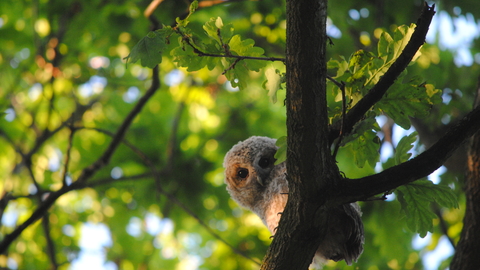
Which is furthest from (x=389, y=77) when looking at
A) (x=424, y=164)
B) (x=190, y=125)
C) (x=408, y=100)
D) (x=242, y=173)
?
(x=190, y=125)

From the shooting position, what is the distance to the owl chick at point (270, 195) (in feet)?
7.13

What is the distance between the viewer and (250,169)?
9.53 feet

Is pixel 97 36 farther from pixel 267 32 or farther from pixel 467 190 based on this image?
pixel 467 190

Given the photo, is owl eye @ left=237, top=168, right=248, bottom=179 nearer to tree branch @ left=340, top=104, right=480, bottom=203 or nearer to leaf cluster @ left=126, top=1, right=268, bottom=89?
leaf cluster @ left=126, top=1, right=268, bottom=89

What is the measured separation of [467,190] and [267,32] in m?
3.26

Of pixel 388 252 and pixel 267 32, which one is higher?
pixel 267 32

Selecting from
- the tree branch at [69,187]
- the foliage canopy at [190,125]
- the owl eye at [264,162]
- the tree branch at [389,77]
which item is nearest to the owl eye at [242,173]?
the owl eye at [264,162]

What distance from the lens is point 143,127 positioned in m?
4.88

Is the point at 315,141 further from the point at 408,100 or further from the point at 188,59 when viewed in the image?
the point at 188,59

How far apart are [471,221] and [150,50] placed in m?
2.12

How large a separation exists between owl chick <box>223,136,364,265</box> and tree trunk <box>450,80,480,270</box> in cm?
63

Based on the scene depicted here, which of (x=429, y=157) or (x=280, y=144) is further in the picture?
(x=280, y=144)

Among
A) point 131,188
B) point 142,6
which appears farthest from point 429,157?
point 131,188

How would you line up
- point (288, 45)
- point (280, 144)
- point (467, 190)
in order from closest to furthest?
point (288, 45), point (280, 144), point (467, 190)
